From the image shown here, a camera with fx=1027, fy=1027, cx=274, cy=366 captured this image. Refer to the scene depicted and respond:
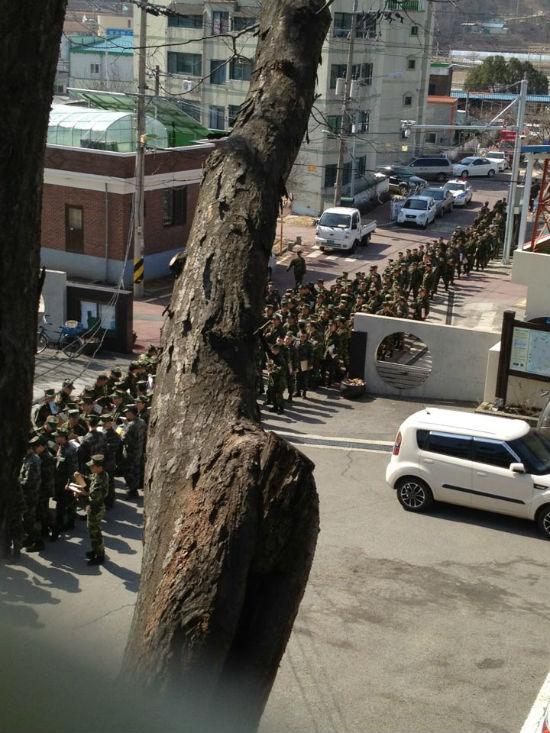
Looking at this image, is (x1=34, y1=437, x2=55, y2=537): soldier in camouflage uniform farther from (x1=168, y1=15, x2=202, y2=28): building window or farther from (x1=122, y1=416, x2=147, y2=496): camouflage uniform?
(x1=168, y1=15, x2=202, y2=28): building window

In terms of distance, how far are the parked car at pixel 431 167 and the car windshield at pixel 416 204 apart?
12.2 meters

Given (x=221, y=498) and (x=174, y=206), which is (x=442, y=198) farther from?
(x=221, y=498)

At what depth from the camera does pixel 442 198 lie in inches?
1715

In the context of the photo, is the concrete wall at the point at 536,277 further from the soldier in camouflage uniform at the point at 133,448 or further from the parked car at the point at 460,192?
the parked car at the point at 460,192

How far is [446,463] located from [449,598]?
2.46m

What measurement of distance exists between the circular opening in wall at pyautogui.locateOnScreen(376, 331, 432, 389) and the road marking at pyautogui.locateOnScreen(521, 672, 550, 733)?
10.9 m

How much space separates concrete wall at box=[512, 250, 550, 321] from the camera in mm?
18703

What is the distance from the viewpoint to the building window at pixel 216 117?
151 feet

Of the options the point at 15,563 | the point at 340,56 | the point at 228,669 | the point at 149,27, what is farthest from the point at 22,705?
the point at 149,27

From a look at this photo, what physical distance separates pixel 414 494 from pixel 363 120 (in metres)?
37.2

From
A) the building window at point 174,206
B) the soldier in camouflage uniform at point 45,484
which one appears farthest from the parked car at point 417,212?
the soldier in camouflage uniform at point 45,484

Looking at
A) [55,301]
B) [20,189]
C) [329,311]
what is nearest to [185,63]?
[55,301]

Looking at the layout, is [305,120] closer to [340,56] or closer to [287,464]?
[287,464]

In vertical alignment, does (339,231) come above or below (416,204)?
below
